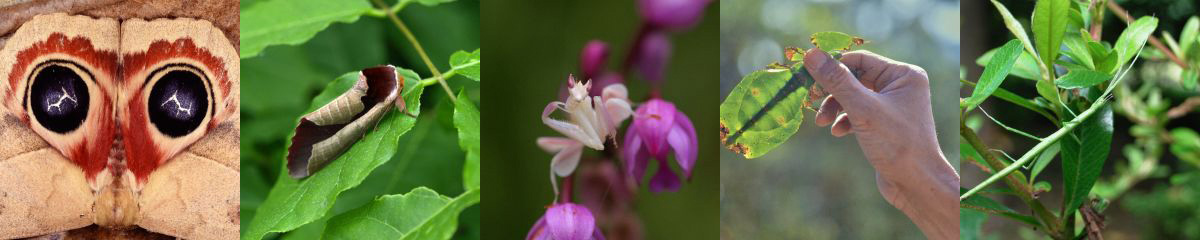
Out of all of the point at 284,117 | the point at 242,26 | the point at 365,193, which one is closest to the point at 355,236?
the point at 365,193

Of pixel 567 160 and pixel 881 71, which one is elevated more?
pixel 881 71

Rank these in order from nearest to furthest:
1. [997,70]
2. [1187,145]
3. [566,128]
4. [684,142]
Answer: [997,70]
[684,142]
[566,128]
[1187,145]

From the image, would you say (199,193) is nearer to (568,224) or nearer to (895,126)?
(568,224)

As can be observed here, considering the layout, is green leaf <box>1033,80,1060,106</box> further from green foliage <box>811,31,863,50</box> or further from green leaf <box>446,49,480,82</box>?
green leaf <box>446,49,480,82</box>

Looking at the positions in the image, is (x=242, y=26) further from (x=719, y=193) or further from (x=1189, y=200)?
(x=1189, y=200)

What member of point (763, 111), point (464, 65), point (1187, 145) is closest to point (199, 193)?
point (464, 65)
